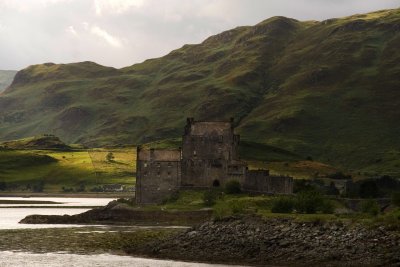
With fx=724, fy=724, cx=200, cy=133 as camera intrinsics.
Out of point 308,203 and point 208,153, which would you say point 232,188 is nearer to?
point 208,153

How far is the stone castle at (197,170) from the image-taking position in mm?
147000

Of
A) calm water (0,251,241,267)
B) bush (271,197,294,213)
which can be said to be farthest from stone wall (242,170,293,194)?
calm water (0,251,241,267)

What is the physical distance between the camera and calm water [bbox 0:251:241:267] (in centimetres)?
7580

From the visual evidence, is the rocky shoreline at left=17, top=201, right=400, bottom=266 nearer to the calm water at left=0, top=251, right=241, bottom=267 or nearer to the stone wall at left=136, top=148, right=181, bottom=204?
the calm water at left=0, top=251, right=241, bottom=267

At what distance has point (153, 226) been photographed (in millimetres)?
123938

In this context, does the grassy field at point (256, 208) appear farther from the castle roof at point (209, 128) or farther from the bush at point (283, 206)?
the castle roof at point (209, 128)

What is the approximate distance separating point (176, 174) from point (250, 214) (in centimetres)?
5853

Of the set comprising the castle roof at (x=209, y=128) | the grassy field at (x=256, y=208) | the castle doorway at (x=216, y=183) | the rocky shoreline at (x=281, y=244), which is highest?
the castle roof at (x=209, y=128)

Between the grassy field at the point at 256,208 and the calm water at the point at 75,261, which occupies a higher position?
the grassy field at the point at 256,208

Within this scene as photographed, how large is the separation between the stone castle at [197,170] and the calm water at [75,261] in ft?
208

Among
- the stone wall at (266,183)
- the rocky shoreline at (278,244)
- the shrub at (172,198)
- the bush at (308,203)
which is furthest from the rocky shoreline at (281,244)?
the stone wall at (266,183)

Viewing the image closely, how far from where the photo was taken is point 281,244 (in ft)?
250

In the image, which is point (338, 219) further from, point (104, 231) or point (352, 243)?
point (104, 231)

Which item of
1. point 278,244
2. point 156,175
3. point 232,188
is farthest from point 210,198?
point 278,244
